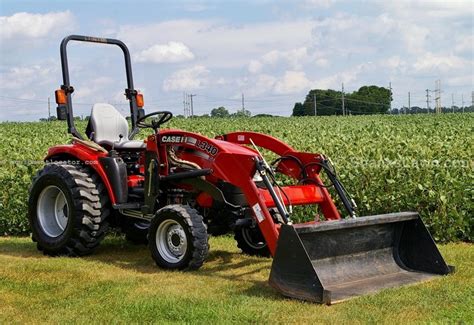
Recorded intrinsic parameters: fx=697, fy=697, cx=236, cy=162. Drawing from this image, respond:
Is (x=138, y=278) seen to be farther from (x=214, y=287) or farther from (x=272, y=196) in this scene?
(x=272, y=196)

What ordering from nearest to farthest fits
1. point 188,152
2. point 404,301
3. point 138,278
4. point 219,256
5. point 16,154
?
point 404,301
point 138,278
point 188,152
point 219,256
point 16,154

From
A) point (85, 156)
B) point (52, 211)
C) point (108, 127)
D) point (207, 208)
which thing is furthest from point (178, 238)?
point (52, 211)

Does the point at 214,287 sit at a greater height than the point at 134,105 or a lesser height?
lesser

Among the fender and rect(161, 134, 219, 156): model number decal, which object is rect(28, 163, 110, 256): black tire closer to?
the fender

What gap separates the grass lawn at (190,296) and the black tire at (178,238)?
0.13 meters

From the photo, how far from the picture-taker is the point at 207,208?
7277 mm

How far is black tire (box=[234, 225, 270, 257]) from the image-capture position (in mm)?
7773

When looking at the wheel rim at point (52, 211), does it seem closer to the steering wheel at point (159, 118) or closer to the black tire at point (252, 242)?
the steering wheel at point (159, 118)

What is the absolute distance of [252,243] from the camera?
7.89 meters

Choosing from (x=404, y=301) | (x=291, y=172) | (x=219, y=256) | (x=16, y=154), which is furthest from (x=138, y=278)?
(x=16, y=154)

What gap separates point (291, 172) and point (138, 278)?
6.44 feet

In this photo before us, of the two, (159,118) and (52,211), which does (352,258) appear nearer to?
(159,118)

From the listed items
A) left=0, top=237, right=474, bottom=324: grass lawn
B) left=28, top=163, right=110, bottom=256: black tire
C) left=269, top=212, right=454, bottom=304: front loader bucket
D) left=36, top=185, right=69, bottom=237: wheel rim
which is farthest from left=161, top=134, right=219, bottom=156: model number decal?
left=36, top=185, right=69, bottom=237: wheel rim

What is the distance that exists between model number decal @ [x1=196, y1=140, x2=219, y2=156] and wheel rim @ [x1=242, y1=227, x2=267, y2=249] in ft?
4.26
